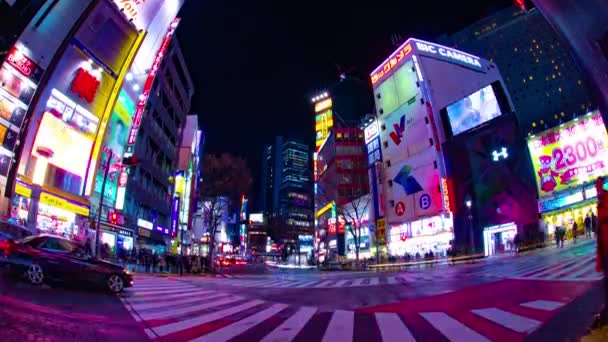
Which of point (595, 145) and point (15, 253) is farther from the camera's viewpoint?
point (595, 145)

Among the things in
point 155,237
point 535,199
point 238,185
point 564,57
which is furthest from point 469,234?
point 564,57

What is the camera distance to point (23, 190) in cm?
2430

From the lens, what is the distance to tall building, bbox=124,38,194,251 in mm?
42312

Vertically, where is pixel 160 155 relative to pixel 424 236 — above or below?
above

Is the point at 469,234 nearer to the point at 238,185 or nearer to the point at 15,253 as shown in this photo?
the point at 238,185

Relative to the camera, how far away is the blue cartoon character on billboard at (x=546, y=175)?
41.9 m

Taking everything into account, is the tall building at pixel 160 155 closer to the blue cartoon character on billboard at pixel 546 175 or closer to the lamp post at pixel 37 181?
the lamp post at pixel 37 181

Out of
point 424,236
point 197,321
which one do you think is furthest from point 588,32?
point 424,236

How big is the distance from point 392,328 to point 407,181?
180 ft

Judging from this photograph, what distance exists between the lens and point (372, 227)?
65.5 meters

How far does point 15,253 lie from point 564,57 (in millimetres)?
117054

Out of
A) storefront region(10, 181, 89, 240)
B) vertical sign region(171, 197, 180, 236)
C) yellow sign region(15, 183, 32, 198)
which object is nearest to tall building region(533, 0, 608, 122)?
storefront region(10, 181, 89, 240)

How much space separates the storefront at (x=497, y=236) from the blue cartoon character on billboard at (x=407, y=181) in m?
12.7

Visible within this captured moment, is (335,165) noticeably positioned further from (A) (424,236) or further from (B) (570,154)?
(B) (570,154)
